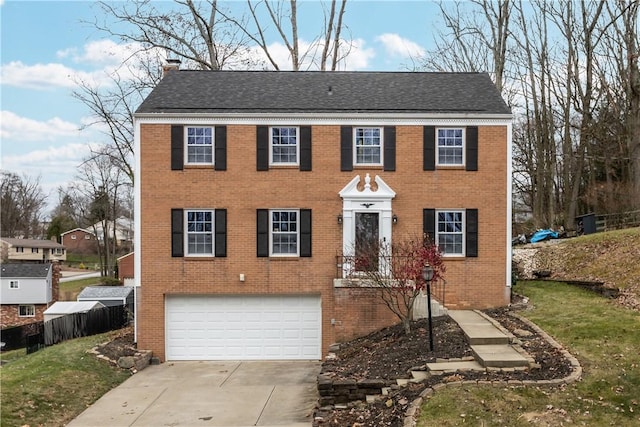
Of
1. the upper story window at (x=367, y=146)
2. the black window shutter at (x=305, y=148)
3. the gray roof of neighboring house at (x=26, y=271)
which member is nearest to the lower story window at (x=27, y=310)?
the gray roof of neighboring house at (x=26, y=271)

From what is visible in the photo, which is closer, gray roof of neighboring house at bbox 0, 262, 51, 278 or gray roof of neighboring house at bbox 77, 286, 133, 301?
gray roof of neighboring house at bbox 77, 286, 133, 301

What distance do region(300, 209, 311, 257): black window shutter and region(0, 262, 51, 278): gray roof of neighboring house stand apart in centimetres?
3250

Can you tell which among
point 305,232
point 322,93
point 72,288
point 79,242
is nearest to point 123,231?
point 79,242

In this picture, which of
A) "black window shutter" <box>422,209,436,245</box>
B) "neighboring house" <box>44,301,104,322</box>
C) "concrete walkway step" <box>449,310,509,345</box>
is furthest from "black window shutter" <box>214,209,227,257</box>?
"neighboring house" <box>44,301,104,322</box>

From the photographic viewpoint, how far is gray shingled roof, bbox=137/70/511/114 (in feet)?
59.4

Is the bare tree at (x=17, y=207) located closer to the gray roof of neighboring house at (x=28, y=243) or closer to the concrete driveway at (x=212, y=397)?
the gray roof of neighboring house at (x=28, y=243)

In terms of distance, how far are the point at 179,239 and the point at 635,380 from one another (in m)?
12.7

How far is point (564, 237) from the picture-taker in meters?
29.2

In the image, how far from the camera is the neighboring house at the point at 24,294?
1715 inches

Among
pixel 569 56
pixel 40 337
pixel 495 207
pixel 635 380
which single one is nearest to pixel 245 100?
pixel 495 207

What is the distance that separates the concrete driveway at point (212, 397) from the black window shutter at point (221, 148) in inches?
234

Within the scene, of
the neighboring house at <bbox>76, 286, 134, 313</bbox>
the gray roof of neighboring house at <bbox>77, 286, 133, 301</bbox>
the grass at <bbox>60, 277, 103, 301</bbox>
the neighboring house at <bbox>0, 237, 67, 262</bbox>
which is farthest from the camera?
the neighboring house at <bbox>0, 237, 67, 262</bbox>

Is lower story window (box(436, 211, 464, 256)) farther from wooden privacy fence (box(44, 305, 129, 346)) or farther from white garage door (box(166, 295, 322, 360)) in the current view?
wooden privacy fence (box(44, 305, 129, 346))

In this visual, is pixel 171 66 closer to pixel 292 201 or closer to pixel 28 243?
pixel 292 201
